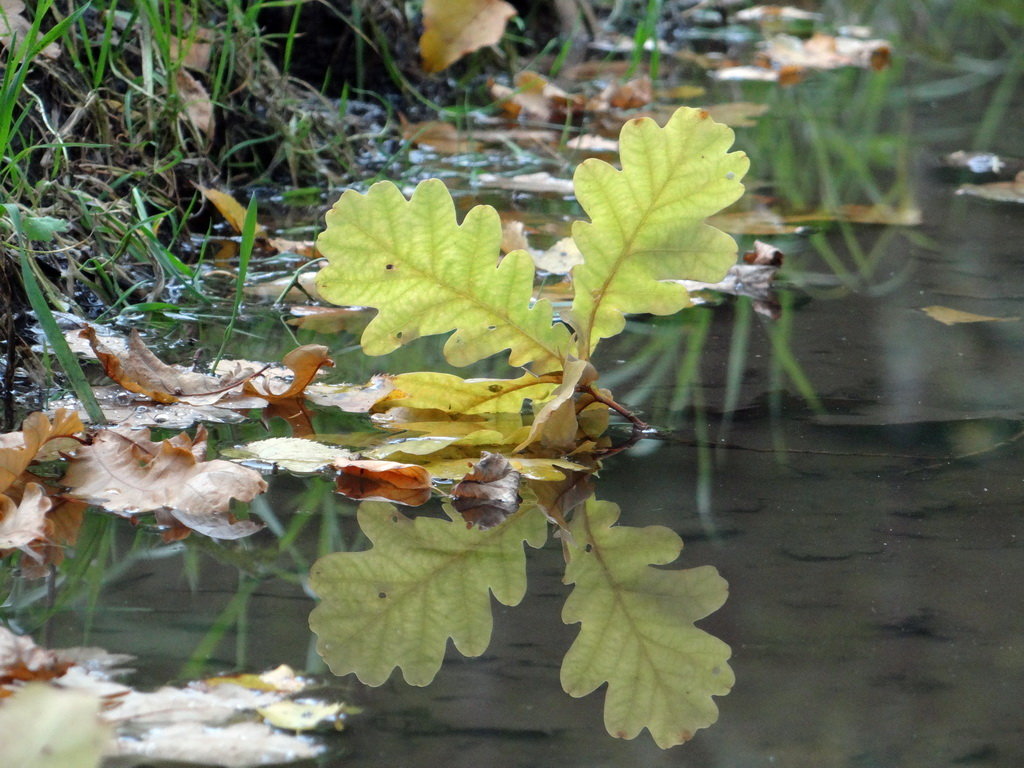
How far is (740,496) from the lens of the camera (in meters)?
1.34

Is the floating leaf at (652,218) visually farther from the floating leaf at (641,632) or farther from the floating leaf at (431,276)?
the floating leaf at (641,632)

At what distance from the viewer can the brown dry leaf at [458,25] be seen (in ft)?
11.4

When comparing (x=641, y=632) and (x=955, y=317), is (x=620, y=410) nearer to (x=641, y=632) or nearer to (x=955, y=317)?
(x=641, y=632)

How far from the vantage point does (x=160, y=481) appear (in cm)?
131

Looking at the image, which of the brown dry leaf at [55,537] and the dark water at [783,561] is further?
the brown dry leaf at [55,537]

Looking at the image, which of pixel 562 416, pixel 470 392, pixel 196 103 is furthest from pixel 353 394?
pixel 196 103

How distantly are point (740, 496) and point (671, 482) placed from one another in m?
0.08

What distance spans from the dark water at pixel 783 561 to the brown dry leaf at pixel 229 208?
709 millimetres

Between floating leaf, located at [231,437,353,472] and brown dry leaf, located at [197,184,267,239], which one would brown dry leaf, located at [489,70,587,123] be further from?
floating leaf, located at [231,437,353,472]

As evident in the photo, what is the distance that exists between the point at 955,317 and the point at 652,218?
76 centimetres

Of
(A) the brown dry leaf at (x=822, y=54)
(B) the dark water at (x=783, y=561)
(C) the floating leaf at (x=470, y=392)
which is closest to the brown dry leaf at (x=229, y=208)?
(B) the dark water at (x=783, y=561)

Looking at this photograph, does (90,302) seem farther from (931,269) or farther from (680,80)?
(680,80)

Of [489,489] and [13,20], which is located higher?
[13,20]

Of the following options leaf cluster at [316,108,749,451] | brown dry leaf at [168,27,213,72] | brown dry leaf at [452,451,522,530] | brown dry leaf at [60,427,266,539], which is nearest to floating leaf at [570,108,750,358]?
leaf cluster at [316,108,749,451]
